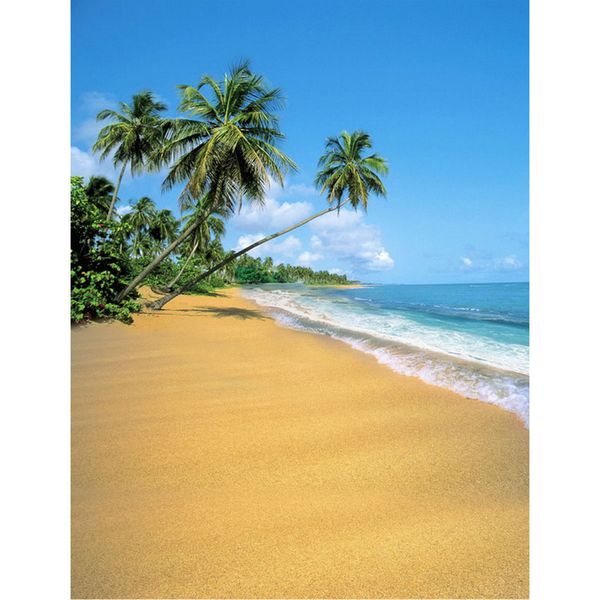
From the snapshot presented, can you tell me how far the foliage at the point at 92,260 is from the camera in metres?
5.47

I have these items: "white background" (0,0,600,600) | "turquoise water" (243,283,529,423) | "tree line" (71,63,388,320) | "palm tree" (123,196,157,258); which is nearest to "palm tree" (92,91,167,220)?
"tree line" (71,63,388,320)

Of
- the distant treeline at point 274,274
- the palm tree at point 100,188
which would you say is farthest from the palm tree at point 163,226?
the distant treeline at point 274,274

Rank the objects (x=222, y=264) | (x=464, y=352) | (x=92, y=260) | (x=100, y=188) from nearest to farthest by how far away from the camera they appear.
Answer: (x=464, y=352), (x=92, y=260), (x=222, y=264), (x=100, y=188)

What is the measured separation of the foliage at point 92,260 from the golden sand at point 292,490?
2.81m

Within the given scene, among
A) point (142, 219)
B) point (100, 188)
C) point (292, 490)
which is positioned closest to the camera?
point (292, 490)

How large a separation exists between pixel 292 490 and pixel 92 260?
5.37 metres

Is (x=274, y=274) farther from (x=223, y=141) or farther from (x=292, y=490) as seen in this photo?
(x=292, y=490)

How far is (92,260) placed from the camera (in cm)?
592
